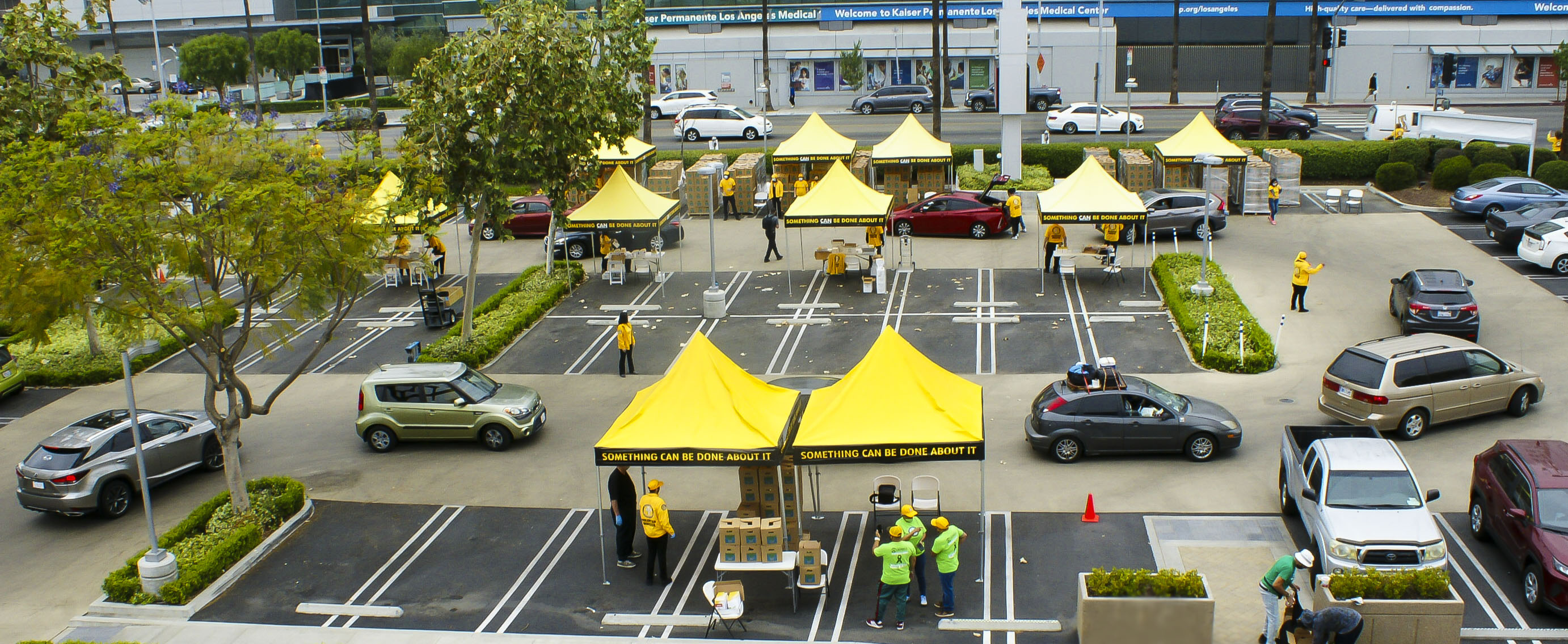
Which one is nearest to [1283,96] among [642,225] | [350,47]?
[642,225]

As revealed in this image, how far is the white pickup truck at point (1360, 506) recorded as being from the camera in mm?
12828

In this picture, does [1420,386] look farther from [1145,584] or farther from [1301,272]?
[1145,584]

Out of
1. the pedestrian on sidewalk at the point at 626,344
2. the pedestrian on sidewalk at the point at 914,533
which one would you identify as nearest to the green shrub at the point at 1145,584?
the pedestrian on sidewalk at the point at 914,533

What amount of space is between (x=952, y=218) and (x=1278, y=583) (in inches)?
839

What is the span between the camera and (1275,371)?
69.3 feet

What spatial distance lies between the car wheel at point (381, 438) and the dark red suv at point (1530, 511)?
15991 millimetres

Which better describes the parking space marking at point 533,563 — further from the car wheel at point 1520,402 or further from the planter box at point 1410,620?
the car wheel at point 1520,402

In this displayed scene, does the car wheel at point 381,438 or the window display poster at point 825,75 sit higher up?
the window display poster at point 825,75

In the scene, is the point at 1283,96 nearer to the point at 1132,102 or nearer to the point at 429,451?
the point at 1132,102

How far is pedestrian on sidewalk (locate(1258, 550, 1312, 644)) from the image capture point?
11633 millimetres

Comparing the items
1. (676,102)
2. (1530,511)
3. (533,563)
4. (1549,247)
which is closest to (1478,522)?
(1530,511)

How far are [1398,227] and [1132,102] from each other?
29.9 meters

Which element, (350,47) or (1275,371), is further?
(350,47)

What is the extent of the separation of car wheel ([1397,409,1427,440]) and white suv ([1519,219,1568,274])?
11667 millimetres
